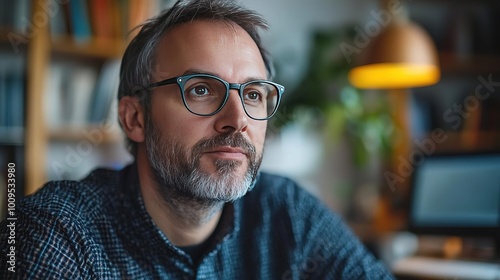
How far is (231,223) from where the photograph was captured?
1105 millimetres

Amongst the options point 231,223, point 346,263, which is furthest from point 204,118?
point 346,263

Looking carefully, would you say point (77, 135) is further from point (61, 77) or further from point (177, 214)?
point (177, 214)

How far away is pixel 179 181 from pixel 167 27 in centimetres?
29

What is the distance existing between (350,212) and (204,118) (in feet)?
7.20

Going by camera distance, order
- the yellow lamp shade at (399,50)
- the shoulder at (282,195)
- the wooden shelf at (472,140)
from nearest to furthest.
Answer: the shoulder at (282,195) < the yellow lamp shade at (399,50) < the wooden shelf at (472,140)

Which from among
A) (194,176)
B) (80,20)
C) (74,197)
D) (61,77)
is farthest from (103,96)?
(194,176)

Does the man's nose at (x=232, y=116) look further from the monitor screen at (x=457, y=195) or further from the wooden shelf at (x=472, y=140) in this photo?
the wooden shelf at (x=472, y=140)

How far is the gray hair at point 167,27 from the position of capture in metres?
1.00

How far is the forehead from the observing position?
0.96 metres

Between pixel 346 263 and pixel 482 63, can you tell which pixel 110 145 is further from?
pixel 482 63

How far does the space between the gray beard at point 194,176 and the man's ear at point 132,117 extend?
0.03 metres

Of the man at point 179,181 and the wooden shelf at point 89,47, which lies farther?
the wooden shelf at point 89,47

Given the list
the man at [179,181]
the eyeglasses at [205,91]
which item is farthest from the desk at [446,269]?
the eyeglasses at [205,91]

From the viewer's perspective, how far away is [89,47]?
7.55 ft
